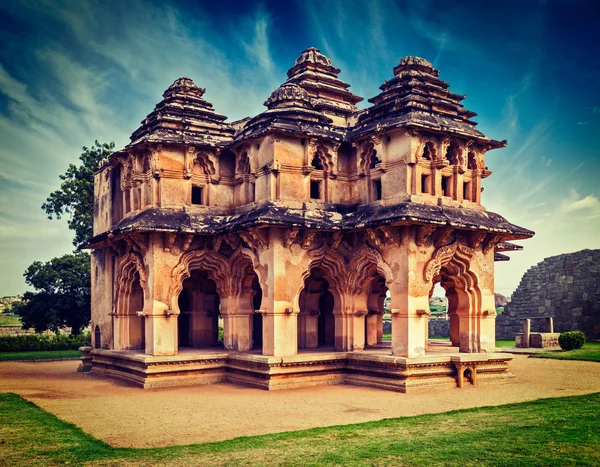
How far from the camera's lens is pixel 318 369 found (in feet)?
53.5

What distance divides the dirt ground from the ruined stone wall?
44.8 feet

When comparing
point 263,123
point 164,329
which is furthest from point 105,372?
point 263,123

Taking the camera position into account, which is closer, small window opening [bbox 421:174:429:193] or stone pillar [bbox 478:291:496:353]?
small window opening [bbox 421:174:429:193]

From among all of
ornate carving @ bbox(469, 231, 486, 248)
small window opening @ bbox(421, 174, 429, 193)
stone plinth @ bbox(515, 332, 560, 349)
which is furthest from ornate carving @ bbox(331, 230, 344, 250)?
stone plinth @ bbox(515, 332, 560, 349)

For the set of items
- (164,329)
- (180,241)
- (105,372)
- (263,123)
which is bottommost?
(105,372)

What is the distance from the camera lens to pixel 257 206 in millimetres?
17375

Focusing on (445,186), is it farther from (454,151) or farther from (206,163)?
(206,163)

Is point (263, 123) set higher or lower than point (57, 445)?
higher

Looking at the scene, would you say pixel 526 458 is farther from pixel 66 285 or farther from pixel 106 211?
pixel 66 285

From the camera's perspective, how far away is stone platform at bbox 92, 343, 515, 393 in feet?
50.1

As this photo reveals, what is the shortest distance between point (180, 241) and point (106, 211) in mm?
5175

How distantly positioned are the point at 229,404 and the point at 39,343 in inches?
761

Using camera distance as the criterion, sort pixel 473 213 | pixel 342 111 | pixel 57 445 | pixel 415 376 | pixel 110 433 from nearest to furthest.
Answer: pixel 57 445
pixel 110 433
pixel 415 376
pixel 473 213
pixel 342 111

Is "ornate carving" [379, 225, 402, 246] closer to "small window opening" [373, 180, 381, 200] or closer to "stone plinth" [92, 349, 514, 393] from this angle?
"small window opening" [373, 180, 381, 200]
